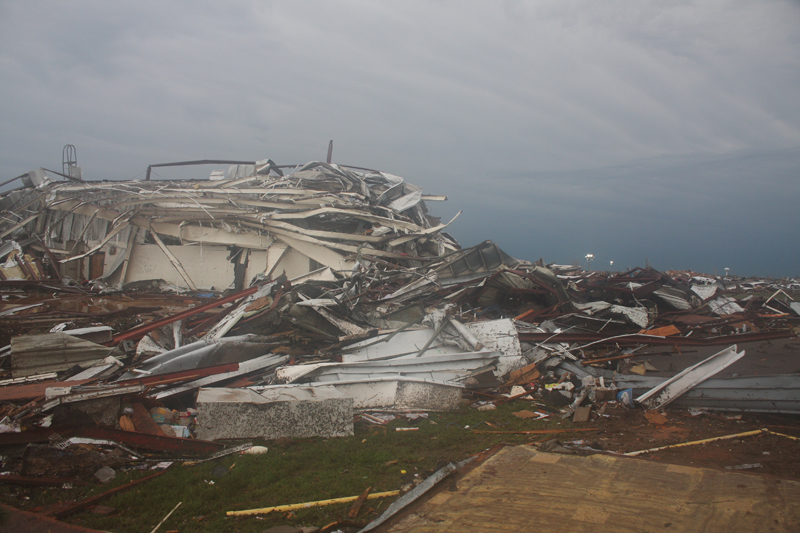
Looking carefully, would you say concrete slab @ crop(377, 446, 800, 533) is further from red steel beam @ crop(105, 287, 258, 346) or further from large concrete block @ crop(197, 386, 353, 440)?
red steel beam @ crop(105, 287, 258, 346)

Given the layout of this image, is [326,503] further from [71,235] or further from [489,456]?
[71,235]

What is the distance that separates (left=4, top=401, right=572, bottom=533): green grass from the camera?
3.20 metres

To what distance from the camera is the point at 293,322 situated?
719 centimetres

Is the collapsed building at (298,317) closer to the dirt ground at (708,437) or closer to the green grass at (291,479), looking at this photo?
the dirt ground at (708,437)

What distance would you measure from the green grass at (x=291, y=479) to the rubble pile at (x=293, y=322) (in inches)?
15.2

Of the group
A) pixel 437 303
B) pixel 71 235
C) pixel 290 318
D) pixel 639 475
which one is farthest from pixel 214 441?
pixel 71 235

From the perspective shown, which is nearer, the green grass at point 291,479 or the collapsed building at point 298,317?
the green grass at point 291,479

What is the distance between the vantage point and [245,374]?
20.2ft

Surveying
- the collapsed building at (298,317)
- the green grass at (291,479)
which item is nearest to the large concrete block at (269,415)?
the collapsed building at (298,317)

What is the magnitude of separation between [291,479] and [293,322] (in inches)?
141

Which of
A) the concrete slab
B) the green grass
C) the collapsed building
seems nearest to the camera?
the concrete slab

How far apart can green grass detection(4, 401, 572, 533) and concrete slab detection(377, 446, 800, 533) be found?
56 cm

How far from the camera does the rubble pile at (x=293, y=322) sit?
16.0 feet

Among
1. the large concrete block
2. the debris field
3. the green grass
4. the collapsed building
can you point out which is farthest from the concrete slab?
the collapsed building
